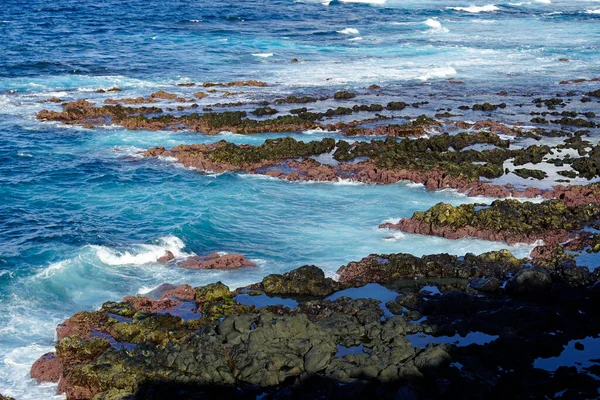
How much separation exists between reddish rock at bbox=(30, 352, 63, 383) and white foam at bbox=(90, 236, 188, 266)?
6738 millimetres

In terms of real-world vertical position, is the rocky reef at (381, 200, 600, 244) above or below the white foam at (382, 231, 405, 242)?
above

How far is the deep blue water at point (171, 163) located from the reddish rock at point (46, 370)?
0.88ft

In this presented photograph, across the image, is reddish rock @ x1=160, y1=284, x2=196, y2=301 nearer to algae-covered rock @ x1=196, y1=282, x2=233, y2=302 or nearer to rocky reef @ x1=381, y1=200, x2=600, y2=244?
algae-covered rock @ x1=196, y1=282, x2=233, y2=302

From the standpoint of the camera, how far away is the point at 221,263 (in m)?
23.4

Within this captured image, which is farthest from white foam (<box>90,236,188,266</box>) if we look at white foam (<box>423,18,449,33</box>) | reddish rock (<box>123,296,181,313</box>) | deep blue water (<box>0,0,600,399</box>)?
white foam (<box>423,18,449,33</box>)

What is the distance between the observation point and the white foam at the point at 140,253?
24.0m

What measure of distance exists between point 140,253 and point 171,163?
11123 mm

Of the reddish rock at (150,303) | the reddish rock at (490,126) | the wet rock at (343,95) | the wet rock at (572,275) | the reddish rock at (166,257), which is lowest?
the reddish rock at (166,257)

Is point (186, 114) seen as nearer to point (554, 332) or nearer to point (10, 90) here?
point (10, 90)

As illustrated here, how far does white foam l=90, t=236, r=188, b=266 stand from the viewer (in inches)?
945

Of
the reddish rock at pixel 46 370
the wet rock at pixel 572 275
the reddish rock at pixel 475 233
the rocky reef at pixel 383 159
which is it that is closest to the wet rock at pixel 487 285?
the wet rock at pixel 572 275

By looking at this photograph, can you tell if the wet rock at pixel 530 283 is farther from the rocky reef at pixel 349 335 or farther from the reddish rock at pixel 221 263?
the reddish rock at pixel 221 263

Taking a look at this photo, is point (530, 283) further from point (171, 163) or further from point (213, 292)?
point (171, 163)

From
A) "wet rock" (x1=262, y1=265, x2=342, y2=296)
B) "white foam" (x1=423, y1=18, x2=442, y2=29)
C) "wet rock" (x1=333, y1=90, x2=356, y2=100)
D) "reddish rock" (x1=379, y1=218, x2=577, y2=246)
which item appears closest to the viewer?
"wet rock" (x1=262, y1=265, x2=342, y2=296)
